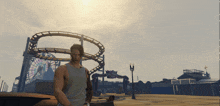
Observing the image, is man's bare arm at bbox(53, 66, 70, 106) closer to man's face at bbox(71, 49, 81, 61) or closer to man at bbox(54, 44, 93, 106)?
man at bbox(54, 44, 93, 106)

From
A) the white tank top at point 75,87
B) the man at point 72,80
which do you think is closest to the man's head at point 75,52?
the man at point 72,80

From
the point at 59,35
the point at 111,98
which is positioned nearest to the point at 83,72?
the point at 111,98

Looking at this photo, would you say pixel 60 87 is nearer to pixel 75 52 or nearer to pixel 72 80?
pixel 72 80

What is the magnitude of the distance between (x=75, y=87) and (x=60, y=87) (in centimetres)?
17

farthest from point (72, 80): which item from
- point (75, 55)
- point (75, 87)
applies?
point (75, 55)

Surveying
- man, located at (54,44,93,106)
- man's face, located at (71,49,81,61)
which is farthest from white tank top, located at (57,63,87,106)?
man's face, located at (71,49,81,61)

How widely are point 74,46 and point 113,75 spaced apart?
106 feet

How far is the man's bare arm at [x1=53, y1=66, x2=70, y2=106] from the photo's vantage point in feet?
3.65

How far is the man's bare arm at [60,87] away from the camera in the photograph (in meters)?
1.11

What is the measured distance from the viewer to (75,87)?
1302 mm

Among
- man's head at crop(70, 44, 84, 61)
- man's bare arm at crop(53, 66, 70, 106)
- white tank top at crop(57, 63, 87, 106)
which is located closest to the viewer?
man's bare arm at crop(53, 66, 70, 106)

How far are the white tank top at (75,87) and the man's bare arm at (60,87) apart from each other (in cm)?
8

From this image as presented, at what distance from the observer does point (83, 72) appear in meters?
1.40

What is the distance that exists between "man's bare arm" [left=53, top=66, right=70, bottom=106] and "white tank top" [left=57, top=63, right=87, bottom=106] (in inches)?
3.2
